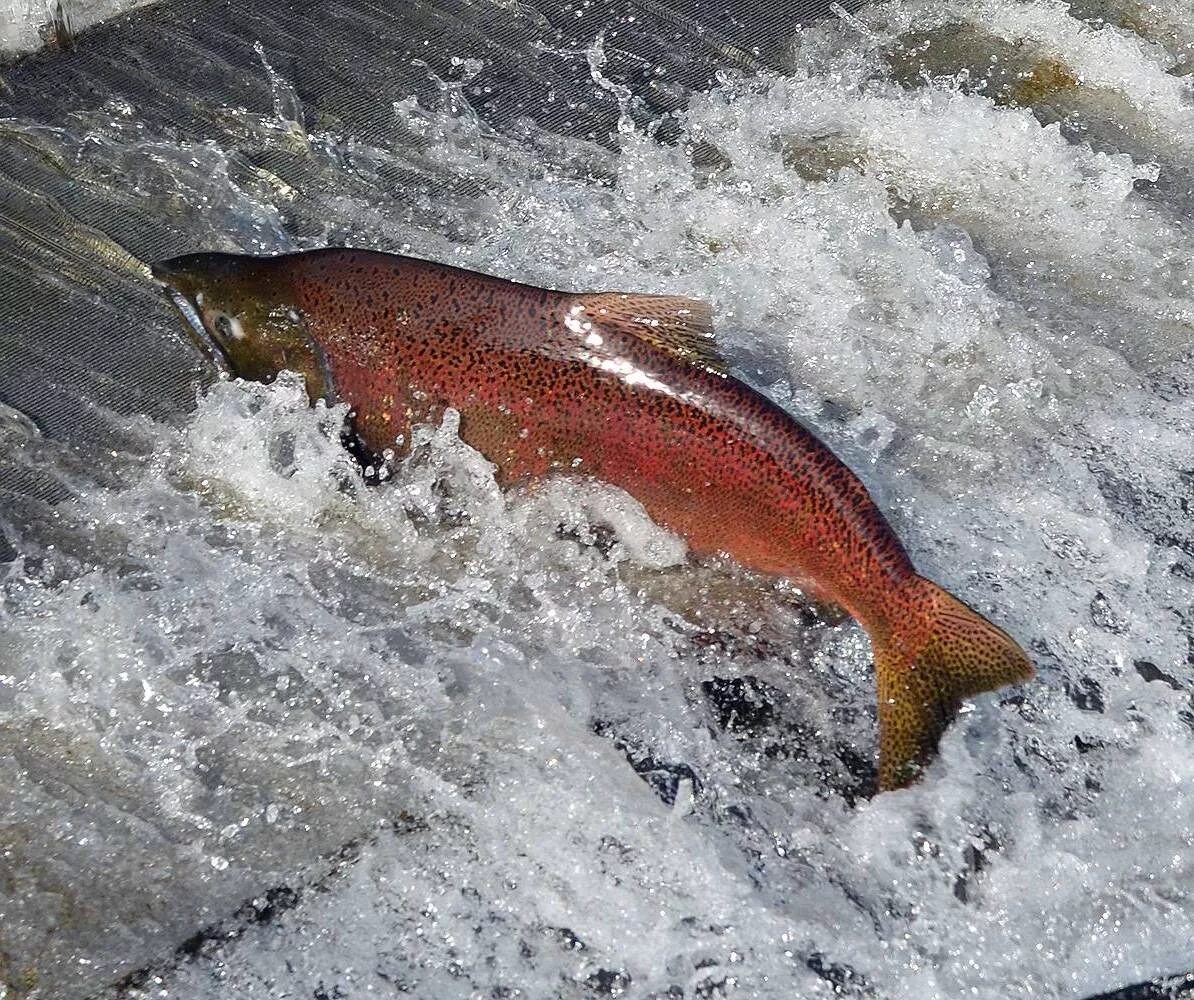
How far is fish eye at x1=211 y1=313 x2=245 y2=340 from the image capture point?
3.22 meters

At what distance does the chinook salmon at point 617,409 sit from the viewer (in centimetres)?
271

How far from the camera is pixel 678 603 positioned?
3.10 metres

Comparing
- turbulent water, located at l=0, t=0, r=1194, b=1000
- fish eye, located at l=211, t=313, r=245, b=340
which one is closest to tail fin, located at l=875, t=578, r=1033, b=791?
turbulent water, located at l=0, t=0, r=1194, b=1000

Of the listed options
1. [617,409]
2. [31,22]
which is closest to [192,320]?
[617,409]

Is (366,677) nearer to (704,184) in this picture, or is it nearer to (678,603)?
(678,603)

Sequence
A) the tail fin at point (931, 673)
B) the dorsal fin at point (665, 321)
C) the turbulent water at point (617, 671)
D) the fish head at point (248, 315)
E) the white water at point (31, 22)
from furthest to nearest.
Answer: the white water at point (31, 22)
the fish head at point (248, 315)
the dorsal fin at point (665, 321)
the tail fin at point (931, 673)
the turbulent water at point (617, 671)

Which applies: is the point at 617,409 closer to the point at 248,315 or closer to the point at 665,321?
the point at 665,321

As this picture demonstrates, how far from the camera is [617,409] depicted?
2.96 m

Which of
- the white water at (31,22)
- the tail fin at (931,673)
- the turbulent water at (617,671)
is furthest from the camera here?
the white water at (31,22)

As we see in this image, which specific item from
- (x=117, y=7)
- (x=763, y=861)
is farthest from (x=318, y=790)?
(x=117, y=7)

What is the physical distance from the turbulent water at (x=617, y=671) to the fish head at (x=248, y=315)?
8 centimetres

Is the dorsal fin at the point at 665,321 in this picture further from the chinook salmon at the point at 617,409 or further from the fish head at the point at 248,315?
the fish head at the point at 248,315

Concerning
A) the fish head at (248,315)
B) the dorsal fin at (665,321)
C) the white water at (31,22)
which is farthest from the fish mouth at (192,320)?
the white water at (31,22)

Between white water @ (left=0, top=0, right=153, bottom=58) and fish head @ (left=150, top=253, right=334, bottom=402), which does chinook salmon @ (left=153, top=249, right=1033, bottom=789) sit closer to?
fish head @ (left=150, top=253, right=334, bottom=402)
